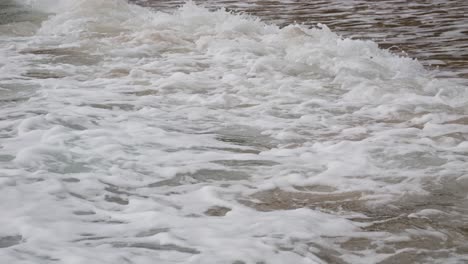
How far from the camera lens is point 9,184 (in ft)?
13.2

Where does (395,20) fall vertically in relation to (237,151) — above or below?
above

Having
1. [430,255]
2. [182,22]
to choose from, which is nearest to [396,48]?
[182,22]

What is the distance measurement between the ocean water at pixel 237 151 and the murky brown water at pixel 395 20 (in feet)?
0.28

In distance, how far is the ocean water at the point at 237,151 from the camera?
327 cm

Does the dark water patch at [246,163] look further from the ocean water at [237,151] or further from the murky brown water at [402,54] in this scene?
the murky brown water at [402,54]

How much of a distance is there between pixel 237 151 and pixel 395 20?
718cm

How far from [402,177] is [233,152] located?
126cm

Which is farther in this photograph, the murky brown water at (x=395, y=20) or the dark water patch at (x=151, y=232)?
the murky brown water at (x=395, y=20)

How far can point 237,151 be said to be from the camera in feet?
15.5

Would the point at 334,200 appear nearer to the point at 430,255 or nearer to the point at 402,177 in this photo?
the point at 402,177

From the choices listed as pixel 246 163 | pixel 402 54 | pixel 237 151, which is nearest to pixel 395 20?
pixel 402 54

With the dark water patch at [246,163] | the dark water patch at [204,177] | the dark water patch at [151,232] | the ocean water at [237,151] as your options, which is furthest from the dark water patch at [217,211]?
the dark water patch at [246,163]

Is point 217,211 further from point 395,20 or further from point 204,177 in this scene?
point 395,20

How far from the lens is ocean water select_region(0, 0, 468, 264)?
3.27 meters
